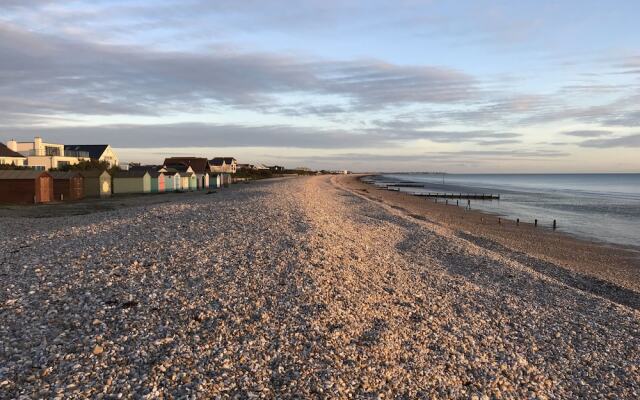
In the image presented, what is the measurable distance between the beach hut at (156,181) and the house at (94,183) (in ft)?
19.9

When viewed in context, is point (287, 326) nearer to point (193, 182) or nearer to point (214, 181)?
point (193, 182)

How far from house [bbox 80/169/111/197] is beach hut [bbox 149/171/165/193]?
6.07 metres


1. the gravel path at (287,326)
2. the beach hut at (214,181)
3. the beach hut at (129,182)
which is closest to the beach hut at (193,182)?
the beach hut at (214,181)

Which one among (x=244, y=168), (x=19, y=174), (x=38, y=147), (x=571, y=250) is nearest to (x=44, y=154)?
(x=38, y=147)

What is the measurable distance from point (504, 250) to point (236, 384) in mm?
20673

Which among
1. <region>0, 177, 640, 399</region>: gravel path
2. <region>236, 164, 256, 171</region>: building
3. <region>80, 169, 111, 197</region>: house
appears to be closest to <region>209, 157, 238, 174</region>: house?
<region>236, 164, 256, 171</region>: building

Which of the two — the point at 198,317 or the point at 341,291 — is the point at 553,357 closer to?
the point at 341,291

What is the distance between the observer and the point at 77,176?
47.8 m

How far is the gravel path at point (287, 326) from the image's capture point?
7.37 metres

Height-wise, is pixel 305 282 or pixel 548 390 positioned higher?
pixel 305 282

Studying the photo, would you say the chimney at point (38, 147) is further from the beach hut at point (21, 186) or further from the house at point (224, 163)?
the house at point (224, 163)

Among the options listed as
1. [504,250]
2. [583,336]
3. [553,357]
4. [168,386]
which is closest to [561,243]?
[504,250]

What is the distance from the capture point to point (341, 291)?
12.0m

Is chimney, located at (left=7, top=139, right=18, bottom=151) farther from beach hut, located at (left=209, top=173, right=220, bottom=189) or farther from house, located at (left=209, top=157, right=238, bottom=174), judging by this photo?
house, located at (left=209, top=157, right=238, bottom=174)
